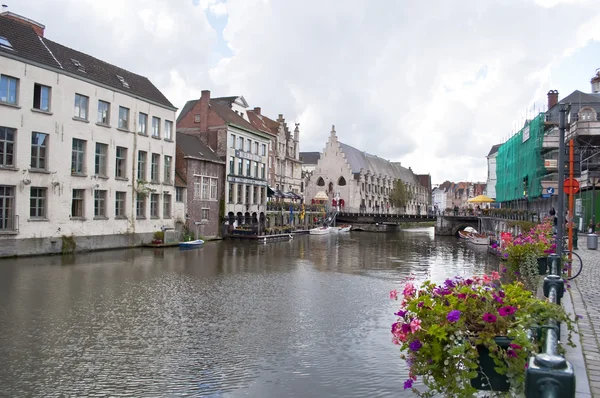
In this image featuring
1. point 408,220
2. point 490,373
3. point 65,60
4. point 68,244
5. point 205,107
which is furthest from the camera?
point 408,220

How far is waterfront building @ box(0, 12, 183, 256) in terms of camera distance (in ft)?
85.6

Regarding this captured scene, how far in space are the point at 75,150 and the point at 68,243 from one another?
5.57 m

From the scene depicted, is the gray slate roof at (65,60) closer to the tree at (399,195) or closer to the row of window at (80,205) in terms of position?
the row of window at (80,205)

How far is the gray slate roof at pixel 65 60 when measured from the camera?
26.9 metres

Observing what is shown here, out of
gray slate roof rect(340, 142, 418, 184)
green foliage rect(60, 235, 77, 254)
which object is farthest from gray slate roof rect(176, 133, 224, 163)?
gray slate roof rect(340, 142, 418, 184)

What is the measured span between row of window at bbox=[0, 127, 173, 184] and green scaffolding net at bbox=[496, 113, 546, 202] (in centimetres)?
3052

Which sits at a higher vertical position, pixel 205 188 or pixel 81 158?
pixel 81 158

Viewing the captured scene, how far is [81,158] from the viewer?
30.7 metres

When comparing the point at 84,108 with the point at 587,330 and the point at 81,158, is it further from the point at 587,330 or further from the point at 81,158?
the point at 587,330

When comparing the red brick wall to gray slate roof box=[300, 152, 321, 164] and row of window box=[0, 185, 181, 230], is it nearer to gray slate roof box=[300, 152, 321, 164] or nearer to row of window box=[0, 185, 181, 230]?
row of window box=[0, 185, 181, 230]

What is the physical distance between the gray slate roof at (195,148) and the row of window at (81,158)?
365 cm

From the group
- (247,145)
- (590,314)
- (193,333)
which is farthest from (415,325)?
(247,145)

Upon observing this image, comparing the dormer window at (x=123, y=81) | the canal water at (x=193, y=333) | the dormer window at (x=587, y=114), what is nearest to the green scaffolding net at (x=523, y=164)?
the dormer window at (x=587, y=114)

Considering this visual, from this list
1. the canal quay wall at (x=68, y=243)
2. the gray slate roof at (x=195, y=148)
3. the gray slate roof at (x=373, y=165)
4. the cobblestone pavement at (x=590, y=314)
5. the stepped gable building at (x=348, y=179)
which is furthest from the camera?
the gray slate roof at (x=373, y=165)
